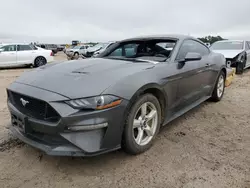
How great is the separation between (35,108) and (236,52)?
8.56m

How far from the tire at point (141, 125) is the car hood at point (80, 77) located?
0.37 meters

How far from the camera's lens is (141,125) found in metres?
2.63

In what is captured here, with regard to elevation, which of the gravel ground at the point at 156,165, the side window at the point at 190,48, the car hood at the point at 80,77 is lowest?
the gravel ground at the point at 156,165

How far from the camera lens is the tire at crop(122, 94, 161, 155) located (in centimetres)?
238

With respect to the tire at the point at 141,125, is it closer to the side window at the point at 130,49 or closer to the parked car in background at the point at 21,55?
the side window at the point at 130,49

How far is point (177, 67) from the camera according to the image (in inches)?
121

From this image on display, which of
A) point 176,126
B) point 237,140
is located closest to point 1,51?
point 176,126

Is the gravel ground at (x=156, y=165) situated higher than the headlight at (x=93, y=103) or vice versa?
the headlight at (x=93, y=103)

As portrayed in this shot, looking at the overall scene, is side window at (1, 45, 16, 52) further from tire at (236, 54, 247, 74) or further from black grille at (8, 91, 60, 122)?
tire at (236, 54, 247, 74)

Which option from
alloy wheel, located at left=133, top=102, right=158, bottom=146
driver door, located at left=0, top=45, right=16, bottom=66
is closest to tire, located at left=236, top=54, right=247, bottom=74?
alloy wheel, located at left=133, top=102, right=158, bottom=146

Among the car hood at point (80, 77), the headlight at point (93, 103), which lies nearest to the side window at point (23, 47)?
the car hood at point (80, 77)

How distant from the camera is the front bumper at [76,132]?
2.05m

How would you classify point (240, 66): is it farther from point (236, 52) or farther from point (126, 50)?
point (126, 50)

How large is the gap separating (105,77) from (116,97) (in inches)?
11.8
